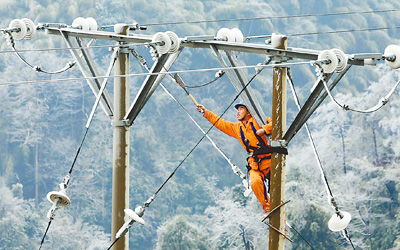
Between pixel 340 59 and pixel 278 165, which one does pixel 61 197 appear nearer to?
pixel 278 165

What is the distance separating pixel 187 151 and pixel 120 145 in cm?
5733

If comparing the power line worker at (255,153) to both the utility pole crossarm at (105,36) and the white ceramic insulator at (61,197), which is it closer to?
the utility pole crossarm at (105,36)

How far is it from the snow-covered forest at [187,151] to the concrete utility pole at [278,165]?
35.7 m

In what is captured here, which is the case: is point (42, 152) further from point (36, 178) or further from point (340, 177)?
point (340, 177)

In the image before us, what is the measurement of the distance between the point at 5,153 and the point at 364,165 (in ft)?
69.5

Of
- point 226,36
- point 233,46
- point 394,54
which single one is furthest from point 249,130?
point 394,54

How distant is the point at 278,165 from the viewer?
378 inches

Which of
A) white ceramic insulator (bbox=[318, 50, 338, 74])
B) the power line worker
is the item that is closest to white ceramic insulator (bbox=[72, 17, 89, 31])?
the power line worker

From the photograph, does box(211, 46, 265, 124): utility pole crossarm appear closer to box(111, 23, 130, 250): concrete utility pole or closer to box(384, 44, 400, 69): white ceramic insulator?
box(111, 23, 130, 250): concrete utility pole

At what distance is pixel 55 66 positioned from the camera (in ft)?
235

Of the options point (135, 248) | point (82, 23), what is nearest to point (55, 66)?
point (135, 248)

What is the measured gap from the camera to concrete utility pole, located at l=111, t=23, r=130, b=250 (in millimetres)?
11172

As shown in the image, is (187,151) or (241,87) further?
(187,151)

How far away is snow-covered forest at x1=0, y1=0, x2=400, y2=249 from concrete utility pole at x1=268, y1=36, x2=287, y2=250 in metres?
35.7
